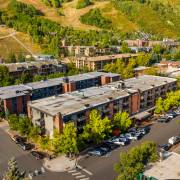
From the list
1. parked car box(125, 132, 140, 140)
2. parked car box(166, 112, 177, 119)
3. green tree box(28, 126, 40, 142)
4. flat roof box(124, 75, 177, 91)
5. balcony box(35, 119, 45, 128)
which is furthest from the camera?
flat roof box(124, 75, 177, 91)

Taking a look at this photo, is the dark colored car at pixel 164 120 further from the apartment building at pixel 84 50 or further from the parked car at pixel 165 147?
the apartment building at pixel 84 50

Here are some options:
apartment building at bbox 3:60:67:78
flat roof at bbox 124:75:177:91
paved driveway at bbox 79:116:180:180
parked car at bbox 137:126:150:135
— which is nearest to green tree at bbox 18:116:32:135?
paved driveway at bbox 79:116:180:180

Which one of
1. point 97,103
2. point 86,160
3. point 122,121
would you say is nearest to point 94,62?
point 97,103

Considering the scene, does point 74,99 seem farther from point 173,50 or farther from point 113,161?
point 173,50

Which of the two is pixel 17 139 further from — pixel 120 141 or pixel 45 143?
pixel 120 141

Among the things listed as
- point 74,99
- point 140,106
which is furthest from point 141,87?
point 74,99

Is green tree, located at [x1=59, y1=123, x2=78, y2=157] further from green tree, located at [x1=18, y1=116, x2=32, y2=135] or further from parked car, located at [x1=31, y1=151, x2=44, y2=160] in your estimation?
green tree, located at [x1=18, y1=116, x2=32, y2=135]
